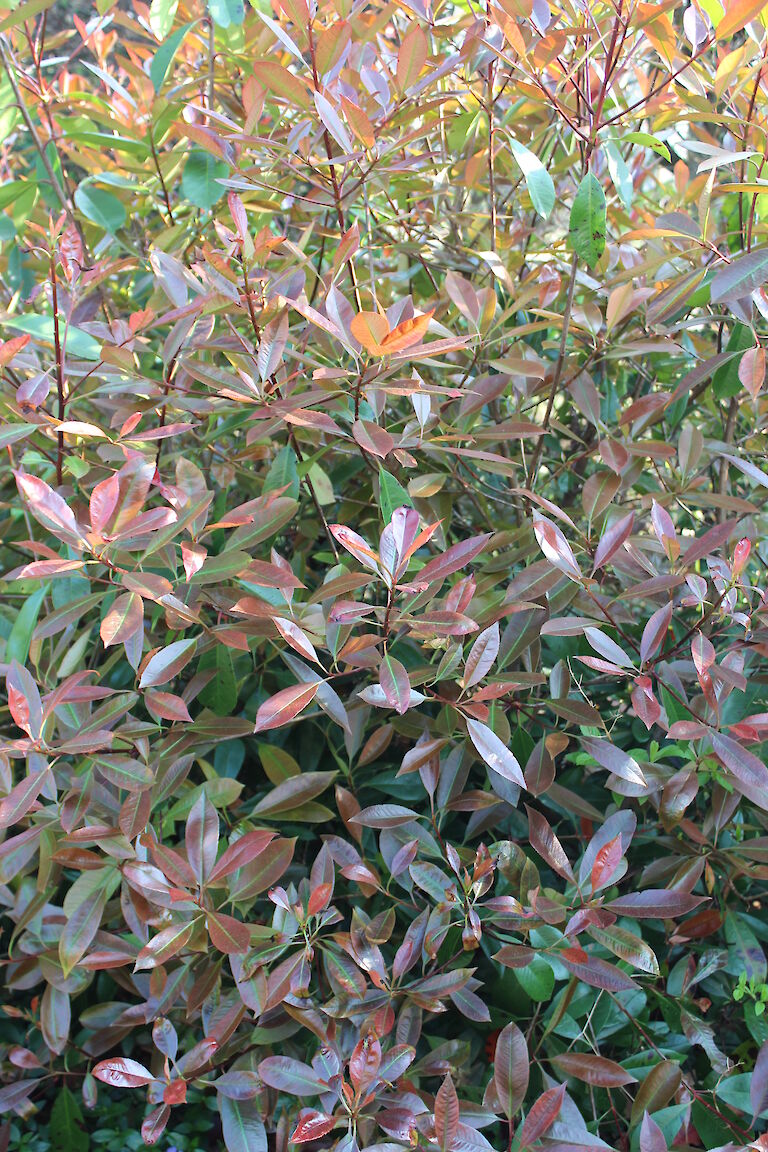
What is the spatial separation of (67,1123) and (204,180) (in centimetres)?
136

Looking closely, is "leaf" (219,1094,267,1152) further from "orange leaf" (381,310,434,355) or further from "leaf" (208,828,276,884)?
"orange leaf" (381,310,434,355)

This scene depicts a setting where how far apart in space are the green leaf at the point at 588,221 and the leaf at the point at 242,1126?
1.02m

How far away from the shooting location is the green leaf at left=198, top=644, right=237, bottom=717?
1.17 meters

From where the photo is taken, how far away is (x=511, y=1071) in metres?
0.98

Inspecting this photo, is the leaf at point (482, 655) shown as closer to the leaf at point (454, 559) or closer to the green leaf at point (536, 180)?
the leaf at point (454, 559)

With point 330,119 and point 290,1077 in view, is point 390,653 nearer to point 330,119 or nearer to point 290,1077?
point 290,1077

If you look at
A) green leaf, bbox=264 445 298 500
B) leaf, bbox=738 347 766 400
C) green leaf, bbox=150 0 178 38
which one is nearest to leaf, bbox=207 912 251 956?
green leaf, bbox=264 445 298 500

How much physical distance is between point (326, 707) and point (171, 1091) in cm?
42

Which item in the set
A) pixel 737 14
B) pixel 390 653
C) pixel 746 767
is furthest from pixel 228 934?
pixel 737 14

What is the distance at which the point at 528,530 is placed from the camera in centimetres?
119

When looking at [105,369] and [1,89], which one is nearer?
[105,369]

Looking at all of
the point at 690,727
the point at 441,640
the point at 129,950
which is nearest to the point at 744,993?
the point at 690,727

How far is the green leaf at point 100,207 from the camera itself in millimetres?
1453

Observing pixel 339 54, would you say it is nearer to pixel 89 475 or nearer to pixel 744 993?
pixel 89 475
